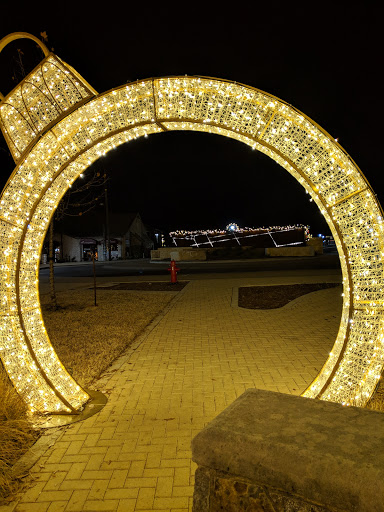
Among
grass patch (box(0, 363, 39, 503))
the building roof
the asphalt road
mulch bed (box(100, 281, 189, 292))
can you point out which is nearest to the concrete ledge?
grass patch (box(0, 363, 39, 503))

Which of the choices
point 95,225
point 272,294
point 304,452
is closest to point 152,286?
point 272,294

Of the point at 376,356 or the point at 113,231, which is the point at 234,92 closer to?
the point at 376,356

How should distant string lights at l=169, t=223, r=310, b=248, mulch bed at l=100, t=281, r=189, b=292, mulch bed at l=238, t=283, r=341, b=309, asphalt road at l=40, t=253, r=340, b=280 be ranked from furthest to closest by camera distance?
distant string lights at l=169, t=223, r=310, b=248
asphalt road at l=40, t=253, r=340, b=280
mulch bed at l=100, t=281, r=189, b=292
mulch bed at l=238, t=283, r=341, b=309

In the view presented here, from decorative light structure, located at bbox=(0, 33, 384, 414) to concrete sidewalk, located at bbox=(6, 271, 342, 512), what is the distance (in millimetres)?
850

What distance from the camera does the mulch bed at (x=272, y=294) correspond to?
40.4ft

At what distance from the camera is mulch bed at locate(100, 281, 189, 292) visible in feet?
55.6

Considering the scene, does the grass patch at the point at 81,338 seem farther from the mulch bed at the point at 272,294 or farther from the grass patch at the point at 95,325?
the mulch bed at the point at 272,294

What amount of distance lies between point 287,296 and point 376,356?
9816mm

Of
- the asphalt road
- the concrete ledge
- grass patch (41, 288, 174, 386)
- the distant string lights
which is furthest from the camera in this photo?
the distant string lights

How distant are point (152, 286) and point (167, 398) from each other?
13.1 m

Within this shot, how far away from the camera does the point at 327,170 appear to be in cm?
418

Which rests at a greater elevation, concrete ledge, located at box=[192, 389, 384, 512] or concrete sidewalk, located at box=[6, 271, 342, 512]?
concrete ledge, located at box=[192, 389, 384, 512]

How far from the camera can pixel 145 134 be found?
4895 millimetres

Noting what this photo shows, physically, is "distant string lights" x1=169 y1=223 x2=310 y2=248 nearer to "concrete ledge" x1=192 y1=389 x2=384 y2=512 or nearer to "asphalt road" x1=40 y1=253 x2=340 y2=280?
"asphalt road" x1=40 y1=253 x2=340 y2=280
